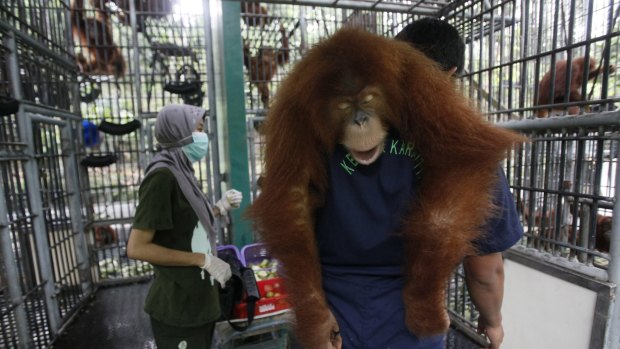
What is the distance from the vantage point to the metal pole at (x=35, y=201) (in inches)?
103

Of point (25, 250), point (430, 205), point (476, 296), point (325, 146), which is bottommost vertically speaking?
point (25, 250)

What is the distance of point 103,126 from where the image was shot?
12.4 feet

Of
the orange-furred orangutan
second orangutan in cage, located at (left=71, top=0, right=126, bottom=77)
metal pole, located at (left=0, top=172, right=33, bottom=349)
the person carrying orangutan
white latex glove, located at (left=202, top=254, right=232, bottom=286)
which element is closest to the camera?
the orange-furred orangutan

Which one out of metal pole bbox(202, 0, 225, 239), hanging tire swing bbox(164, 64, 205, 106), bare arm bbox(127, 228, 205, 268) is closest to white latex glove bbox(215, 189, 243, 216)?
bare arm bbox(127, 228, 205, 268)

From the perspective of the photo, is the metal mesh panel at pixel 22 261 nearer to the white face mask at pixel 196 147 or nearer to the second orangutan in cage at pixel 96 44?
the white face mask at pixel 196 147

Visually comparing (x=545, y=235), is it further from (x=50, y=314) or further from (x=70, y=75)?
(x=70, y=75)

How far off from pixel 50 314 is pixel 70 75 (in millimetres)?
2505

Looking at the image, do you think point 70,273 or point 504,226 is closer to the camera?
point 504,226

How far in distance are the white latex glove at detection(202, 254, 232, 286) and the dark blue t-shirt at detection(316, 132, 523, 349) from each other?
0.90m

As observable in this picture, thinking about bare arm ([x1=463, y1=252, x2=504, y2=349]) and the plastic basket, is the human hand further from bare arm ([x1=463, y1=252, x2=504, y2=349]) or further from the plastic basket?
the plastic basket

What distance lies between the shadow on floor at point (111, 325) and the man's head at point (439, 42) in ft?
10.5

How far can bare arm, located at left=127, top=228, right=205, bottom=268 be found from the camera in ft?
5.57

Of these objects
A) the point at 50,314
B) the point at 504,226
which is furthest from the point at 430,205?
the point at 50,314

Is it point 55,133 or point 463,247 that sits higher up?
point 55,133
